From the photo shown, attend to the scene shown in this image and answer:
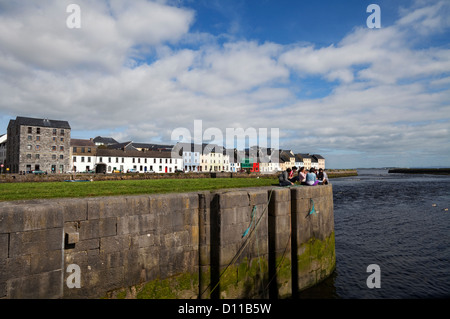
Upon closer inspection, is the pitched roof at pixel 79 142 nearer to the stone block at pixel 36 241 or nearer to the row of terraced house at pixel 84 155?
the row of terraced house at pixel 84 155

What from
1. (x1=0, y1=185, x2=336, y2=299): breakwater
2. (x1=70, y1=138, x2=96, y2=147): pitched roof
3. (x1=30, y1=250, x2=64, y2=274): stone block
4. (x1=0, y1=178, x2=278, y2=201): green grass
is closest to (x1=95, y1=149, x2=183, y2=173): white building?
(x1=70, y1=138, x2=96, y2=147): pitched roof

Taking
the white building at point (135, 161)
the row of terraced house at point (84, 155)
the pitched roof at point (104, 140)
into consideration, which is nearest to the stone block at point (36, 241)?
the row of terraced house at point (84, 155)

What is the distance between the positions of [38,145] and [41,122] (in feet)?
20.7

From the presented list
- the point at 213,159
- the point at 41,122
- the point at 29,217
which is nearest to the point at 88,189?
the point at 29,217

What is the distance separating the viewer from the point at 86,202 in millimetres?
6621

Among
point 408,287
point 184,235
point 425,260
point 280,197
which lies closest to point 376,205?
point 425,260

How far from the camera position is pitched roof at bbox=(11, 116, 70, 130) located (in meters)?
71.0

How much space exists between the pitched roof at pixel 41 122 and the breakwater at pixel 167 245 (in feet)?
258

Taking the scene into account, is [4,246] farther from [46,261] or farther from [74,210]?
[74,210]

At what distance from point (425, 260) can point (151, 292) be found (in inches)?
596

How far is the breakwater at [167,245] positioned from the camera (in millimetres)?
5742

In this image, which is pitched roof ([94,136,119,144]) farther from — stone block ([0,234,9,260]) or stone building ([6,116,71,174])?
stone block ([0,234,9,260])

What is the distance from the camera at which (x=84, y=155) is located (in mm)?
84562
